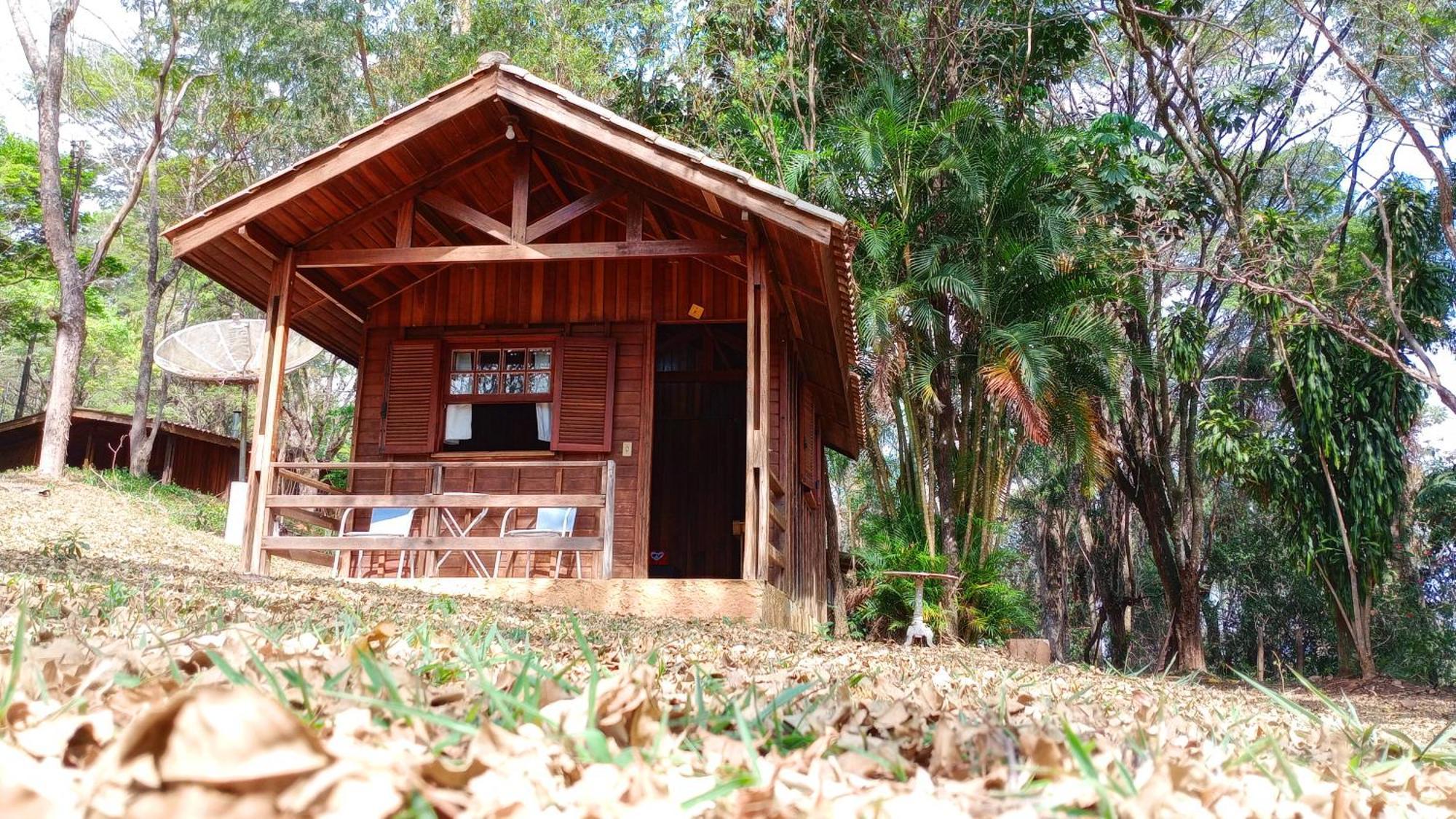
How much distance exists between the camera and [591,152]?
10398 mm

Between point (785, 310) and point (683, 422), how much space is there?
4.64 metres

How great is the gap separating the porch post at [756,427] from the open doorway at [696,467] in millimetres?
5784

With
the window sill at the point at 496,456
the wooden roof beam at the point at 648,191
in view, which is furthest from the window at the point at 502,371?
the wooden roof beam at the point at 648,191

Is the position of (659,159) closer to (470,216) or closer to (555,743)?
(470,216)

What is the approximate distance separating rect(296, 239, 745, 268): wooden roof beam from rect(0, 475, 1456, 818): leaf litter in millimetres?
6837

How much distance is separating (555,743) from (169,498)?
22413 millimetres

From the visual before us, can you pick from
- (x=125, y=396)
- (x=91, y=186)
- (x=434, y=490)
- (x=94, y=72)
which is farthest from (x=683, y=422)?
(x=125, y=396)

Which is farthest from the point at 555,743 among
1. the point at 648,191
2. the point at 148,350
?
the point at 148,350

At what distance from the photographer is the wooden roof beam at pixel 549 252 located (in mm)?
9617

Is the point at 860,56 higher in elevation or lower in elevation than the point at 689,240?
higher

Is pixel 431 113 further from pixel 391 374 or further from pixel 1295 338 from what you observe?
pixel 1295 338

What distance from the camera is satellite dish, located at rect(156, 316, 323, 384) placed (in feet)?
57.2

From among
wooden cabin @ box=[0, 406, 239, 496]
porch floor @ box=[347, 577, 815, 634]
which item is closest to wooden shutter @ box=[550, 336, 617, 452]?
porch floor @ box=[347, 577, 815, 634]

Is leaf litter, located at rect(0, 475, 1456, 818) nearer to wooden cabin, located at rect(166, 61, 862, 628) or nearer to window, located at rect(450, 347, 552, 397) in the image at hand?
wooden cabin, located at rect(166, 61, 862, 628)
